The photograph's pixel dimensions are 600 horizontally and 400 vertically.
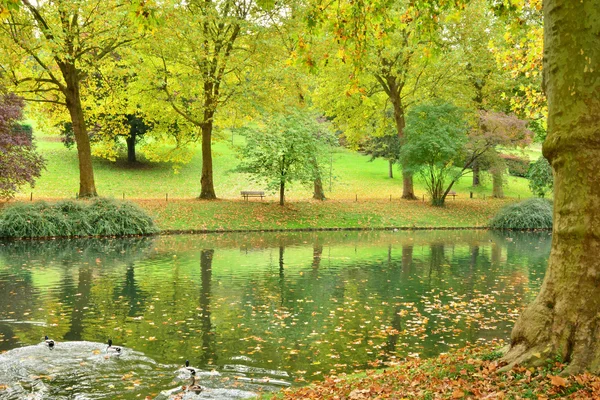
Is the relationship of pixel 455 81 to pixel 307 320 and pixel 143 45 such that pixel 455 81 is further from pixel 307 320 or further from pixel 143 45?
pixel 307 320

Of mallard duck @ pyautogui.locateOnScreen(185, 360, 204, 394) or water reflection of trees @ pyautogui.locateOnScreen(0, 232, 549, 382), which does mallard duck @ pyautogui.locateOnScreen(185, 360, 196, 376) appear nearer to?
mallard duck @ pyautogui.locateOnScreen(185, 360, 204, 394)

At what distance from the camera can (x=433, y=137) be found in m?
34.8

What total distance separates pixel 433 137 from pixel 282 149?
9843 mm

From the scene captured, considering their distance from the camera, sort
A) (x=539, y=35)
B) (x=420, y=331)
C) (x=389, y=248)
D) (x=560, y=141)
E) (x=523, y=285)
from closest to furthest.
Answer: (x=560, y=141) < (x=420, y=331) < (x=539, y=35) < (x=523, y=285) < (x=389, y=248)

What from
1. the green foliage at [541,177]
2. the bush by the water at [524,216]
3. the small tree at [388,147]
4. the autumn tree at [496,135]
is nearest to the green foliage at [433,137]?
the autumn tree at [496,135]

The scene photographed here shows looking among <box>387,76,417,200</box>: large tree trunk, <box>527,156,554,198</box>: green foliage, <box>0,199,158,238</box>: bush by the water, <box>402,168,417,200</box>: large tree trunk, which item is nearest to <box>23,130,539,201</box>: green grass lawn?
<box>402,168,417,200</box>: large tree trunk

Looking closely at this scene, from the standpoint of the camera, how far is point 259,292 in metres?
14.6

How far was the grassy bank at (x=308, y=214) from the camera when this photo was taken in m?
29.8

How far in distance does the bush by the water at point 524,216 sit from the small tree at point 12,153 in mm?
25631

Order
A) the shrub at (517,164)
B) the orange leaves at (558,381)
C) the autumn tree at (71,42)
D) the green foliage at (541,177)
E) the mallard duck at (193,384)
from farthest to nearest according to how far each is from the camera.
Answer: the shrub at (517,164) < the green foliage at (541,177) < the autumn tree at (71,42) < the mallard duck at (193,384) < the orange leaves at (558,381)

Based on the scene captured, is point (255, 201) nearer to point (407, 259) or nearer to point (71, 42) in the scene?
point (71, 42)

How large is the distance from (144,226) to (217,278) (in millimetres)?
12094

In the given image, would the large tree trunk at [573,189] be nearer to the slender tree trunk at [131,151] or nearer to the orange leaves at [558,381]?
the orange leaves at [558,381]

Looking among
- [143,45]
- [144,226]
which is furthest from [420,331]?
[143,45]
